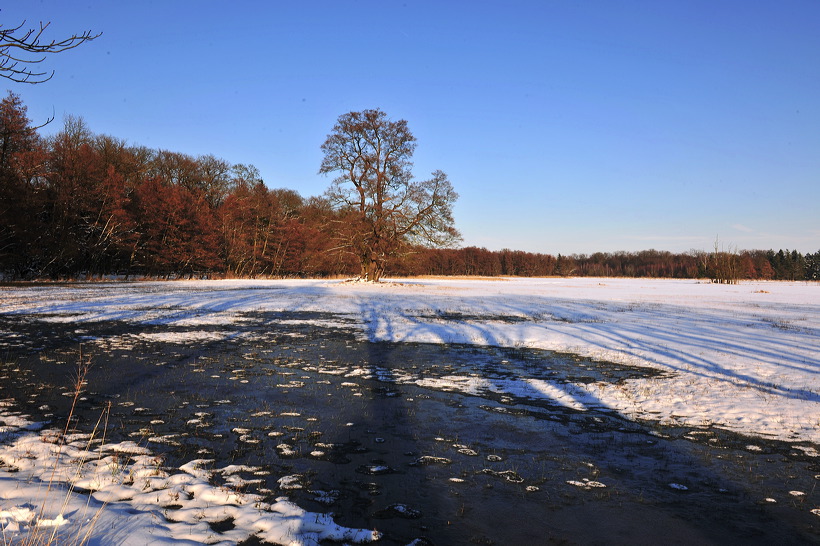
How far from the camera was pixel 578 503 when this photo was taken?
4305 millimetres

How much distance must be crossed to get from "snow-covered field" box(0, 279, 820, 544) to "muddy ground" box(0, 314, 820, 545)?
1.26 feet

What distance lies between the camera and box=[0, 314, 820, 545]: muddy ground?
398cm

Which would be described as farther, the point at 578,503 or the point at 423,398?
the point at 423,398

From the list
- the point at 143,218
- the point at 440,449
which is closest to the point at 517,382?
the point at 440,449

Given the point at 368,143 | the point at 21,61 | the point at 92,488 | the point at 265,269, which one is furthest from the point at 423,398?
the point at 265,269

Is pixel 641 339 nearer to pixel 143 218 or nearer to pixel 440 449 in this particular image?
pixel 440 449

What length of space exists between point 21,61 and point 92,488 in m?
4.26

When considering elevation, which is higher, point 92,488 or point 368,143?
point 368,143

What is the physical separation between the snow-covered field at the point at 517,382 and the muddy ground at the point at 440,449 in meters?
0.38

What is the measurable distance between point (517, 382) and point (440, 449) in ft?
13.1

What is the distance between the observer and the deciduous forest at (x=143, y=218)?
3578 cm

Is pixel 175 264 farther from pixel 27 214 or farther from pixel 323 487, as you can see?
pixel 323 487

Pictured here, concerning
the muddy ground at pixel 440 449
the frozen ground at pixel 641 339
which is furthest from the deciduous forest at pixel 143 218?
the muddy ground at pixel 440 449

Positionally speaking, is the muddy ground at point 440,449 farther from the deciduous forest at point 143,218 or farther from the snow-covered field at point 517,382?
the deciduous forest at point 143,218
